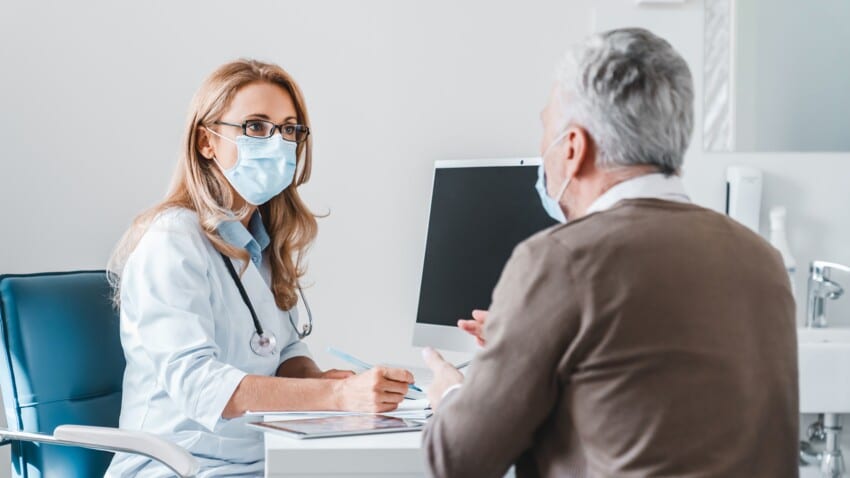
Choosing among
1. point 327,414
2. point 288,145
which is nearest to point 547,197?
point 327,414

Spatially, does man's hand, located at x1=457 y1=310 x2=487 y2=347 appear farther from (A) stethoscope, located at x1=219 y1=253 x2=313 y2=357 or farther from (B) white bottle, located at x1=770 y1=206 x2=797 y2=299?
(B) white bottle, located at x1=770 y1=206 x2=797 y2=299

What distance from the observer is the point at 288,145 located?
6.37 feet

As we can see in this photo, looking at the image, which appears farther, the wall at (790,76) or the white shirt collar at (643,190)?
the wall at (790,76)

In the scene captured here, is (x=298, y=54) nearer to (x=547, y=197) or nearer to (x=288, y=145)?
(x=288, y=145)

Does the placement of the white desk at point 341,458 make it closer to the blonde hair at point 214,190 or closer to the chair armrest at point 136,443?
the chair armrest at point 136,443

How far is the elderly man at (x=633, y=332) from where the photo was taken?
1.02 m

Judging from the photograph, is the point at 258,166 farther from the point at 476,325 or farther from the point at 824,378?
the point at 824,378

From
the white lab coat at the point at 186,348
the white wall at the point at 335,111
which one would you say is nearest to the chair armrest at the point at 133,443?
the white lab coat at the point at 186,348

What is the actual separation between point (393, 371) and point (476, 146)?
44.3 inches

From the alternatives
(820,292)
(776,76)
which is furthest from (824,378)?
(776,76)

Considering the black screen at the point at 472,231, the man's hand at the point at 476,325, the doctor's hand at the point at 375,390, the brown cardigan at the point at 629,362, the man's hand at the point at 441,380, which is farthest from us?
the black screen at the point at 472,231

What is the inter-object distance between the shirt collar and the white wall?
0.57 m

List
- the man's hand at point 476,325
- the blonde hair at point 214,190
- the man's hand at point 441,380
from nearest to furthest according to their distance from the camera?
the man's hand at point 441,380, the man's hand at point 476,325, the blonde hair at point 214,190

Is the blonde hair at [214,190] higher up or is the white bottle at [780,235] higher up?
the blonde hair at [214,190]
